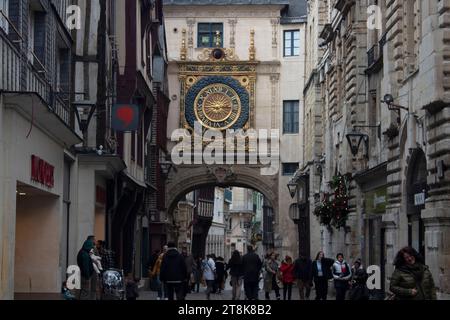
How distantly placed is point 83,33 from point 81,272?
7728 mm

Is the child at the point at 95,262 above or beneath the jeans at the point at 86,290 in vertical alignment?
above

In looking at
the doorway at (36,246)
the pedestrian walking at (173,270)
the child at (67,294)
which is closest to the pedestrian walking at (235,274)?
the pedestrian walking at (173,270)

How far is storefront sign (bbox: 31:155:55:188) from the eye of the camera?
19875 millimetres

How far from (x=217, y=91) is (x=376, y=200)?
2541 centimetres

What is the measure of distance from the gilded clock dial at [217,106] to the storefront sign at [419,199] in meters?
31.6

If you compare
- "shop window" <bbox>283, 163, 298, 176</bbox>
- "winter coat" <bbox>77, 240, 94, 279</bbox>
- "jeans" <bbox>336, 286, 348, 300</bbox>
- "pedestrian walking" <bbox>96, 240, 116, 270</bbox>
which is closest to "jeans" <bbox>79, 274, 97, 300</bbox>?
"winter coat" <bbox>77, 240, 94, 279</bbox>

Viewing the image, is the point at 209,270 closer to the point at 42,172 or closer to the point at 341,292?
the point at 341,292

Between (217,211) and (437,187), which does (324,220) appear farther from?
(217,211)

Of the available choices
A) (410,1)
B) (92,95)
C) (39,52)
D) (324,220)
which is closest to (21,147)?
(39,52)

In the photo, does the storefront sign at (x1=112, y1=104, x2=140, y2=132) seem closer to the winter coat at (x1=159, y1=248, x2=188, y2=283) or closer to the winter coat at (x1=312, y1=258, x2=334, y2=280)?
the winter coat at (x1=159, y1=248, x2=188, y2=283)

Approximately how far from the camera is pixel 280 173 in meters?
58.4

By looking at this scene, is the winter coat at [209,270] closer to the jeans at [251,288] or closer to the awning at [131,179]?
the awning at [131,179]

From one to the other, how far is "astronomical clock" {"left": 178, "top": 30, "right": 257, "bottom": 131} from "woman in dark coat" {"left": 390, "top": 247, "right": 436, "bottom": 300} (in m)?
43.5

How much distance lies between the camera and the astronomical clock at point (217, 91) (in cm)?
5725
